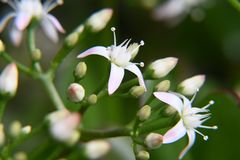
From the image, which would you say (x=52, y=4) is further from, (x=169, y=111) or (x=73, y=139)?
(x=73, y=139)

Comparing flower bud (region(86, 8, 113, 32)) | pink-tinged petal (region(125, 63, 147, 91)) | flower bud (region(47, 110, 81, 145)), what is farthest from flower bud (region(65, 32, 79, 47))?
flower bud (region(47, 110, 81, 145))

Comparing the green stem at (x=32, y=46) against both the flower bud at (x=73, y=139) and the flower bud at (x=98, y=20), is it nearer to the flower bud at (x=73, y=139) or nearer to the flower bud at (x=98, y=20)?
the flower bud at (x=98, y=20)

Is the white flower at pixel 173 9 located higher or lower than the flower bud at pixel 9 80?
lower

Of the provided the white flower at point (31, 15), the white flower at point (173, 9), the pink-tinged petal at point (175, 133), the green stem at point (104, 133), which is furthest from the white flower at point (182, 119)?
the white flower at point (173, 9)

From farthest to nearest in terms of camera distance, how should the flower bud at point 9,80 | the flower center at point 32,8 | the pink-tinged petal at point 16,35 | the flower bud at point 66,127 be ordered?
the pink-tinged petal at point 16,35, the flower center at point 32,8, the flower bud at point 9,80, the flower bud at point 66,127

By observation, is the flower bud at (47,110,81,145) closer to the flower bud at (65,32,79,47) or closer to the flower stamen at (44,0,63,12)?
the flower bud at (65,32,79,47)

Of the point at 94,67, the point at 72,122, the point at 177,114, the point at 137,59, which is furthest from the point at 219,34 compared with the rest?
the point at 72,122

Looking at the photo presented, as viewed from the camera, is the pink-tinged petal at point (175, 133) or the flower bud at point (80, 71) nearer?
the pink-tinged petal at point (175, 133)
